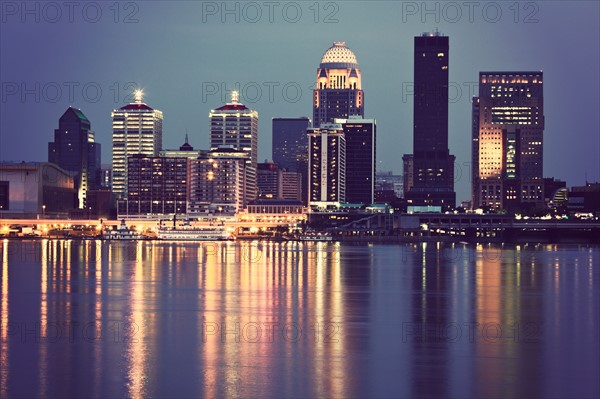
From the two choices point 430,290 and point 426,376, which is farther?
point 430,290

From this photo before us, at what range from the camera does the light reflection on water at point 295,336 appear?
30.2 metres

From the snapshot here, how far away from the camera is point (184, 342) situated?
124 feet

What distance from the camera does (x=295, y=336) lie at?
3916 centimetres

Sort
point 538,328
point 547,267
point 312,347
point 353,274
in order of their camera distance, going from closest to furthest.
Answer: point 312,347
point 538,328
point 353,274
point 547,267

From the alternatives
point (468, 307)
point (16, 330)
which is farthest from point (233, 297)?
point (16, 330)

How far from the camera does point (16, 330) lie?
132 feet

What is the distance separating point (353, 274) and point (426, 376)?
43453 millimetres

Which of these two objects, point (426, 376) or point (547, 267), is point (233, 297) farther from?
point (547, 267)

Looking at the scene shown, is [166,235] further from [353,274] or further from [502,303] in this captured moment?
[502,303]

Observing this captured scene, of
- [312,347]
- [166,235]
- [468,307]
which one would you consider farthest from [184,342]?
[166,235]

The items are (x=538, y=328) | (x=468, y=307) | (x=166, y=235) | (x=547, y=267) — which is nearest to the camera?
(x=538, y=328)

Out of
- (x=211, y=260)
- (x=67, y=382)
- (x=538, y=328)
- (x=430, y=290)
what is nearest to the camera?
(x=67, y=382)

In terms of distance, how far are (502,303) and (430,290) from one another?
845 cm

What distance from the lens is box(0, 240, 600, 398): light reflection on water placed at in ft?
99.2
